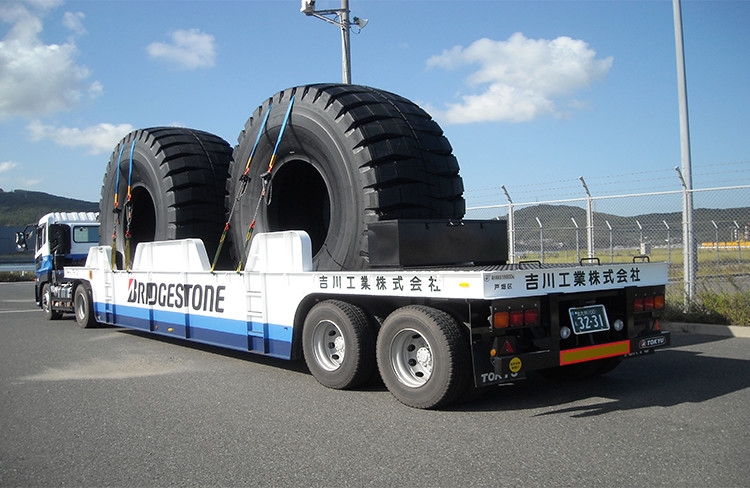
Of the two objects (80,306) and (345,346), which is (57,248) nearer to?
(80,306)

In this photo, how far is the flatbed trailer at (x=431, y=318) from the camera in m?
5.17

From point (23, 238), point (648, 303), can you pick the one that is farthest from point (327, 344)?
point (23, 238)

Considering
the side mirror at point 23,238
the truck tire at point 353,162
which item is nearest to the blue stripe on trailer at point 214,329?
the truck tire at point 353,162

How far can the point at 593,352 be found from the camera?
5551mm

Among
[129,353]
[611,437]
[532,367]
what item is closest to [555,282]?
[532,367]

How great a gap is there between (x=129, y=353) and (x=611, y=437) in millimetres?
6526

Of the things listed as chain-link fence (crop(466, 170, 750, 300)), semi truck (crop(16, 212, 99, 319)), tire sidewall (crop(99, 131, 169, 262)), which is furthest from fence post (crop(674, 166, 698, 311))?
semi truck (crop(16, 212, 99, 319))

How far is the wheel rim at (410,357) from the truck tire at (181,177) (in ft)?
12.7

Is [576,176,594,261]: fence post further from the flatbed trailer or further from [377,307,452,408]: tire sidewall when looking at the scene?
[377,307,452,408]: tire sidewall

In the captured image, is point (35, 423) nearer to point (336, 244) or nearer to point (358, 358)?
point (358, 358)

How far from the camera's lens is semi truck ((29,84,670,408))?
528 cm

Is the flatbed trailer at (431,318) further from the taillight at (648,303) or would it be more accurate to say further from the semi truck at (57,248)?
the semi truck at (57,248)

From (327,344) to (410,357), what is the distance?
1.14 meters

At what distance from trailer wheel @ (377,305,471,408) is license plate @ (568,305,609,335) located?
1001 millimetres
